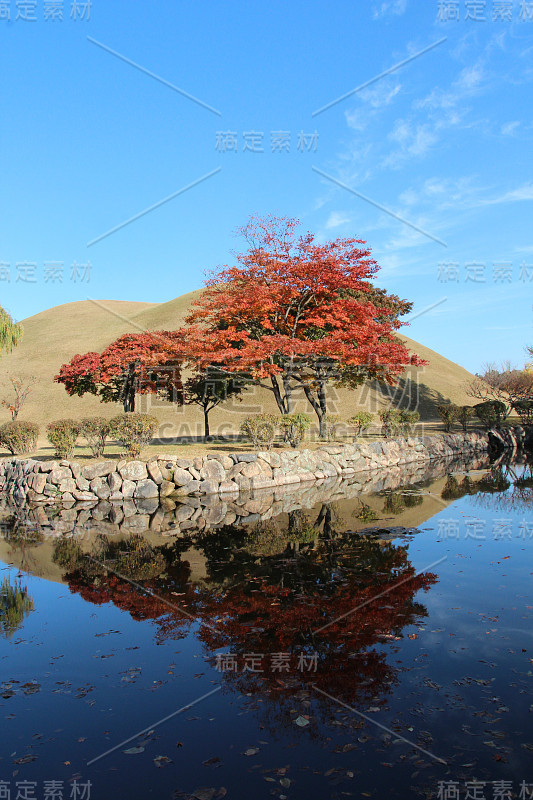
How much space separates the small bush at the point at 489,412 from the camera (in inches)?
1481

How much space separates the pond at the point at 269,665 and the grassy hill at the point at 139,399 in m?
30.1

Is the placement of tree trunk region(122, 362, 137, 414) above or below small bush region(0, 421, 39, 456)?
above

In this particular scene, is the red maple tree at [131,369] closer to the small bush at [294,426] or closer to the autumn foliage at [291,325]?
the autumn foliage at [291,325]

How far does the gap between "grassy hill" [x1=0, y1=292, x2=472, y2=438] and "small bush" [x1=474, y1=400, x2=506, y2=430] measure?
10688 mm

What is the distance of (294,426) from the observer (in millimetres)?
21578

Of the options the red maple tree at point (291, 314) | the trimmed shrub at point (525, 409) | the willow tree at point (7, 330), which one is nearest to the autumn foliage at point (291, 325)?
the red maple tree at point (291, 314)

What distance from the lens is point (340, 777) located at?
4.07 metres

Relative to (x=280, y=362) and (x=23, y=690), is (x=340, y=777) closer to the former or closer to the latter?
(x=23, y=690)

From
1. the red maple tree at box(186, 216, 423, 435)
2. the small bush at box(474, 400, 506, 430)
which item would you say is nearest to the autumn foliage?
the red maple tree at box(186, 216, 423, 435)

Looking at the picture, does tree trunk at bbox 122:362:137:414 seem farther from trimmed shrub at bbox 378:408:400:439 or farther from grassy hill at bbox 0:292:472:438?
trimmed shrub at bbox 378:408:400:439

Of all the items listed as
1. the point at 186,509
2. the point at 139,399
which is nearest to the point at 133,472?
the point at 186,509

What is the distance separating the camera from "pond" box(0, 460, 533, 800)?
4.19 metres

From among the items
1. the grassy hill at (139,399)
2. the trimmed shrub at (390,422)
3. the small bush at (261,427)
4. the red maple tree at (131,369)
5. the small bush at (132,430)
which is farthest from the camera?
the grassy hill at (139,399)

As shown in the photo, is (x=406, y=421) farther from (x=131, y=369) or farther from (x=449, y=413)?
(x=131, y=369)
